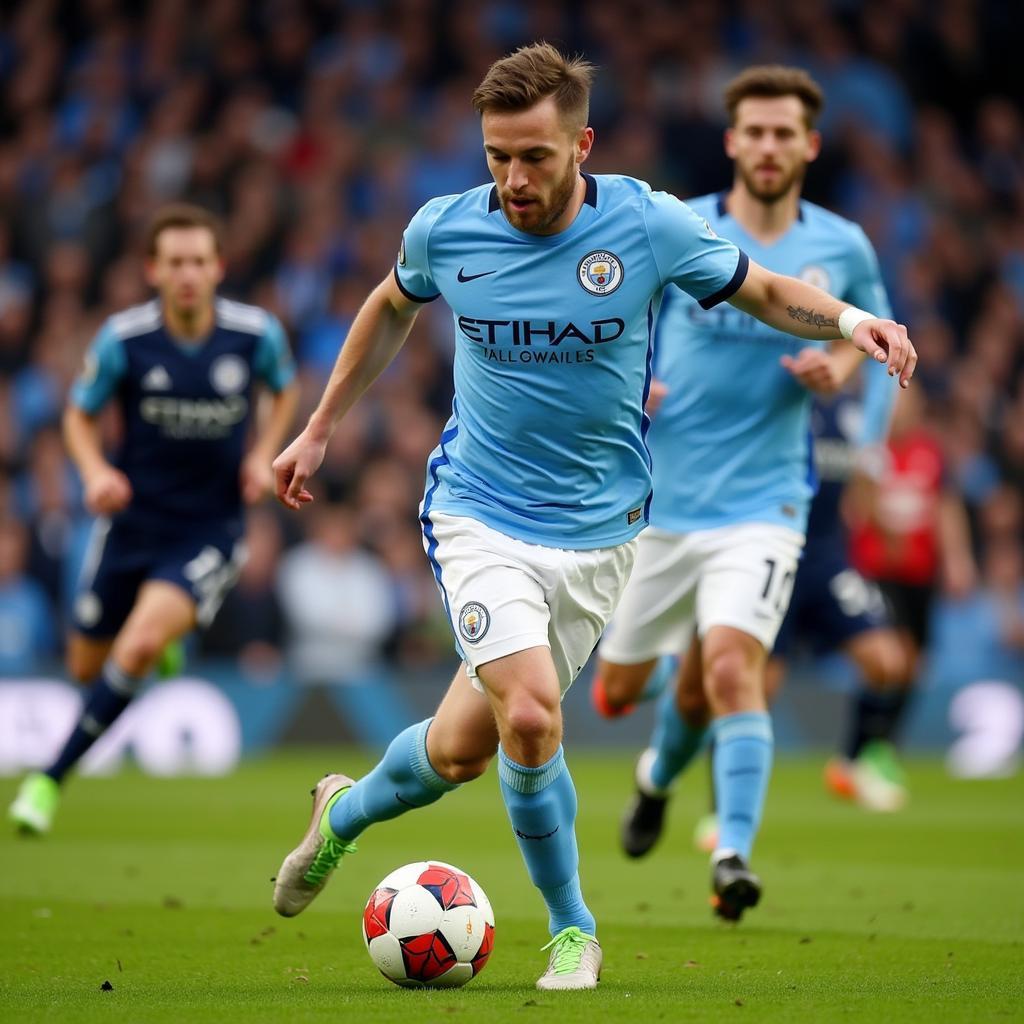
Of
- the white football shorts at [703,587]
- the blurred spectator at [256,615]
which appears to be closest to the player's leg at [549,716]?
the white football shorts at [703,587]

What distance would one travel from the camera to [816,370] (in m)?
7.10

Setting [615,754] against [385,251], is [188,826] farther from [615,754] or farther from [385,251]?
[385,251]

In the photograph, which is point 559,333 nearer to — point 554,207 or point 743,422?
point 554,207

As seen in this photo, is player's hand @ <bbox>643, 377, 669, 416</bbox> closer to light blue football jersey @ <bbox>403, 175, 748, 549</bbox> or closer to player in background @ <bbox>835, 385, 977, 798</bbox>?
light blue football jersey @ <bbox>403, 175, 748, 549</bbox>

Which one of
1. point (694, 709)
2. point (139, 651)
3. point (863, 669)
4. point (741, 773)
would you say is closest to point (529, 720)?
point (741, 773)

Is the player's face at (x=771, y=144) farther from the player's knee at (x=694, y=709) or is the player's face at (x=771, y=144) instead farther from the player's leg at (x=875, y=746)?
the player's leg at (x=875, y=746)

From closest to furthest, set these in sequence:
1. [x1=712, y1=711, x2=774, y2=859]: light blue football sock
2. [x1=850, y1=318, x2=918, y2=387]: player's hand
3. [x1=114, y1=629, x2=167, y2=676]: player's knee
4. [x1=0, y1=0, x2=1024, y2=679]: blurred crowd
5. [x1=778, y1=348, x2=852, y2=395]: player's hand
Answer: [x1=850, y1=318, x2=918, y2=387]: player's hand < [x1=712, y1=711, x2=774, y2=859]: light blue football sock < [x1=778, y1=348, x2=852, y2=395]: player's hand < [x1=114, y1=629, x2=167, y2=676]: player's knee < [x1=0, y1=0, x2=1024, y2=679]: blurred crowd

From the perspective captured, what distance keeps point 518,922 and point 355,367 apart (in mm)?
2337

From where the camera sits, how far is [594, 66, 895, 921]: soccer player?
24.1ft

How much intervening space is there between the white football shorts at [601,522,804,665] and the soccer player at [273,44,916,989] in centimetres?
150

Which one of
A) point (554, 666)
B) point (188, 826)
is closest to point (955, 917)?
point (554, 666)

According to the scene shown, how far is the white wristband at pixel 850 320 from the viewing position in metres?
5.39

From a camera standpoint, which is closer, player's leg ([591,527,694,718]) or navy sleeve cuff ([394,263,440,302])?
navy sleeve cuff ([394,263,440,302])

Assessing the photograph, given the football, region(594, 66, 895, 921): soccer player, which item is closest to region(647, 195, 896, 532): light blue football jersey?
region(594, 66, 895, 921): soccer player
